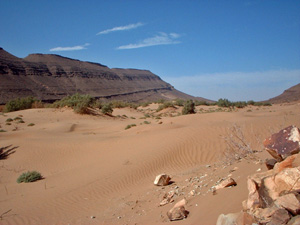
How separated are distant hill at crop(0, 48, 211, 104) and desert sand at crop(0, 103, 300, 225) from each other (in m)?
44.8

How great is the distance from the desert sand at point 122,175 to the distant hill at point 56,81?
44.8 metres

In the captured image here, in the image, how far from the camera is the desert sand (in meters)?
5.98

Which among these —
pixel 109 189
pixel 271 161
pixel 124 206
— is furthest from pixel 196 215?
pixel 109 189

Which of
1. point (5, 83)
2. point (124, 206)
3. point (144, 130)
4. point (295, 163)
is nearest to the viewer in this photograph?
point (295, 163)

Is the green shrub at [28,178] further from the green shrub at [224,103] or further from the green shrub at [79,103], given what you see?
the green shrub at [224,103]

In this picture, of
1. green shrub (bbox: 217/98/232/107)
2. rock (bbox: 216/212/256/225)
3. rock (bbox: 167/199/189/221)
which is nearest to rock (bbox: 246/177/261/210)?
rock (bbox: 216/212/256/225)

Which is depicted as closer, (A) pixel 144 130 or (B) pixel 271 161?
(B) pixel 271 161

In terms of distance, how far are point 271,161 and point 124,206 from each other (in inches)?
153

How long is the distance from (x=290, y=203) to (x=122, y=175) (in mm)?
7653

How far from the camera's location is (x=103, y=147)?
1486 centimetres

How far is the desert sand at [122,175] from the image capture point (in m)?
5.98

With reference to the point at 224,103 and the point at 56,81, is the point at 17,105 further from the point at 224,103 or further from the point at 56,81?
the point at 56,81

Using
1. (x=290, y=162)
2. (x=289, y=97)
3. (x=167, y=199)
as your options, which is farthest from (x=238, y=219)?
(x=289, y=97)

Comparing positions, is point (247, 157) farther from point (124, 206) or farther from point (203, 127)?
point (203, 127)
